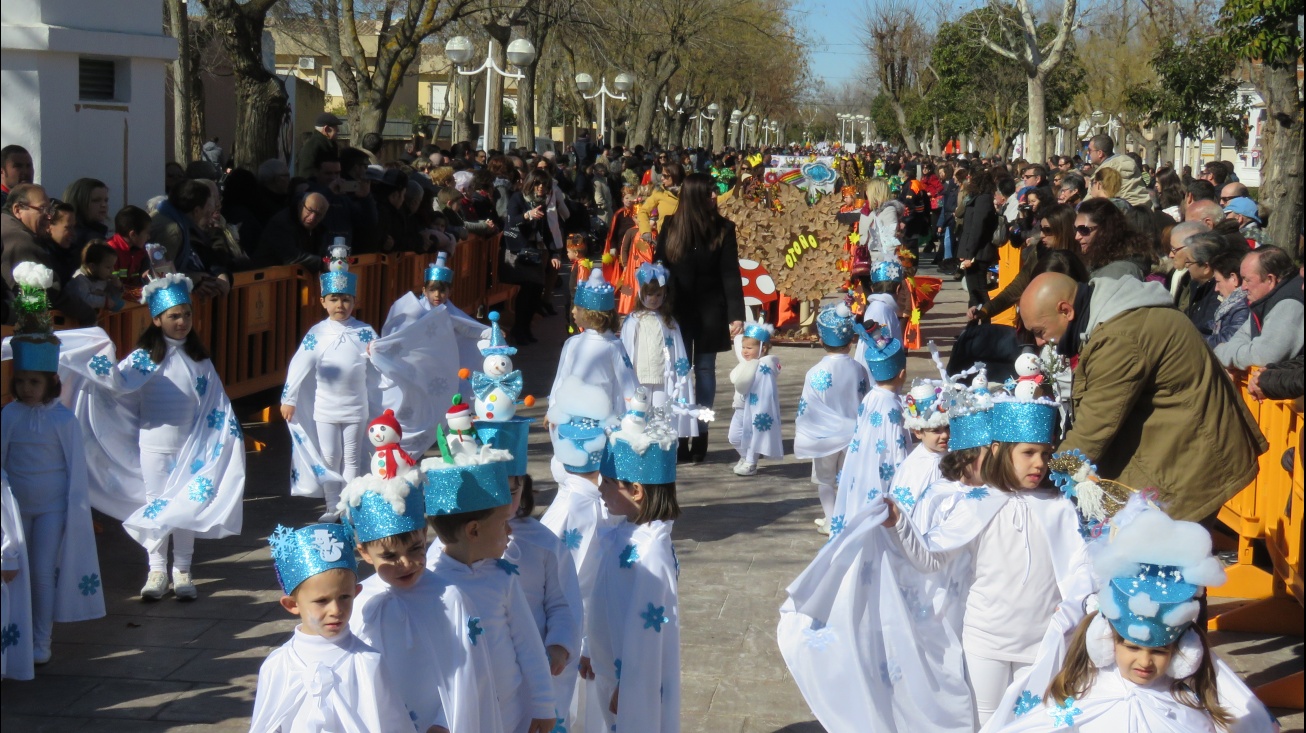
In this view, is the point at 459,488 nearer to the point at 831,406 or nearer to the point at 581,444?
the point at 581,444

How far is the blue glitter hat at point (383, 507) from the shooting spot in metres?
3.73

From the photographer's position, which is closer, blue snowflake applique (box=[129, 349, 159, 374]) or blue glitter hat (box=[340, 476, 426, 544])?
blue glitter hat (box=[340, 476, 426, 544])

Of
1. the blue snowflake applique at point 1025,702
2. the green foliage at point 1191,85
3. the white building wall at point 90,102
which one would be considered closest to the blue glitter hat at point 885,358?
the blue snowflake applique at point 1025,702

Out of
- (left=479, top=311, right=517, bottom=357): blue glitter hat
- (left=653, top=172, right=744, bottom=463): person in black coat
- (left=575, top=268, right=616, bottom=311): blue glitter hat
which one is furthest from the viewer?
(left=653, top=172, right=744, bottom=463): person in black coat

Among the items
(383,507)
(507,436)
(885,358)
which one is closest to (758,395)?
(885,358)

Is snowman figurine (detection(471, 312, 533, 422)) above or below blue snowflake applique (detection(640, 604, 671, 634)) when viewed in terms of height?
above

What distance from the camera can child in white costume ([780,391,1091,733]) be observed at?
15.1 ft

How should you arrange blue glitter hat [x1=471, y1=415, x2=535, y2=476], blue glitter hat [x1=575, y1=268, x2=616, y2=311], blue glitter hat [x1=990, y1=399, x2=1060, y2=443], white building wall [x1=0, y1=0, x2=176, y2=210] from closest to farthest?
blue glitter hat [x1=471, y1=415, x2=535, y2=476]
blue glitter hat [x1=990, y1=399, x2=1060, y2=443]
blue glitter hat [x1=575, y1=268, x2=616, y2=311]
white building wall [x1=0, y1=0, x2=176, y2=210]

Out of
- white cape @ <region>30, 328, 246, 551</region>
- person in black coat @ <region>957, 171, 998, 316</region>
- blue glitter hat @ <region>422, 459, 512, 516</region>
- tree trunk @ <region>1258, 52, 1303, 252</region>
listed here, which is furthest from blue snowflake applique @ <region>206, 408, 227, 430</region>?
person in black coat @ <region>957, 171, 998, 316</region>

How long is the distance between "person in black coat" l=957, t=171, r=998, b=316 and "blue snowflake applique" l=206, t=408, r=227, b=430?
12048 mm

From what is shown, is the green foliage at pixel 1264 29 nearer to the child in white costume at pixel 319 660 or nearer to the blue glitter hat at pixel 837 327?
the blue glitter hat at pixel 837 327

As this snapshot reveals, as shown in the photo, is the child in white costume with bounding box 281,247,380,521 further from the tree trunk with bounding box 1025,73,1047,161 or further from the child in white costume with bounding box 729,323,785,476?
the tree trunk with bounding box 1025,73,1047,161

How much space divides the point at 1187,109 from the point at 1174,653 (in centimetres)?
2660

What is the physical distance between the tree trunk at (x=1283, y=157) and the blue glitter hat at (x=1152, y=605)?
12.2 metres
